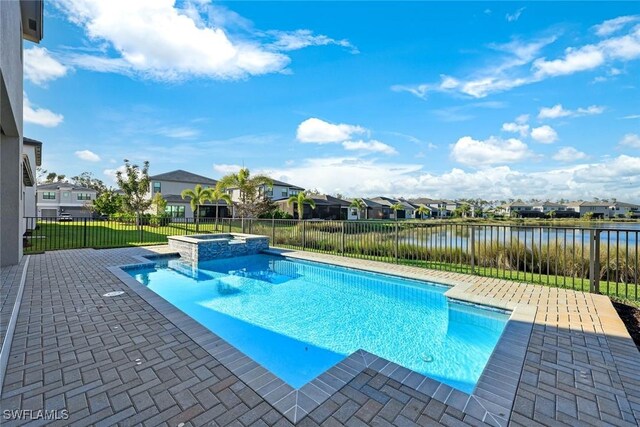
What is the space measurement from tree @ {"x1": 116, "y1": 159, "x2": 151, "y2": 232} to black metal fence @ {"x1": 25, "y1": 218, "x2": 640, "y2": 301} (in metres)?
11.1

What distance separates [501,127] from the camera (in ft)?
57.5

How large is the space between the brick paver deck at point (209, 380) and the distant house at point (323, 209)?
94.6 ft

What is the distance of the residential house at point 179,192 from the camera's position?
3409 cm

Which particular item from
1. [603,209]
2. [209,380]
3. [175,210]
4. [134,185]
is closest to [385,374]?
[209,380]

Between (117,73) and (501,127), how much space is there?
68.0 feet

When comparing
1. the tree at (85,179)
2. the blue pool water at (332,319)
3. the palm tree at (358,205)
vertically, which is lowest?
the blue pool water at (332,319)

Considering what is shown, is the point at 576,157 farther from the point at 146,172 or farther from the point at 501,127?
the point at 146,172

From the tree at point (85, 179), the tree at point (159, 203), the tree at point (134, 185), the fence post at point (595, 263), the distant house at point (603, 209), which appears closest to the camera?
the fence post at point (595, 263)

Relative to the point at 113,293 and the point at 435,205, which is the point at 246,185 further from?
the point at 435,205

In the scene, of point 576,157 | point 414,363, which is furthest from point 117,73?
point 576,157

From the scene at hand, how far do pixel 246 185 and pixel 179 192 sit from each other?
18.9 metres

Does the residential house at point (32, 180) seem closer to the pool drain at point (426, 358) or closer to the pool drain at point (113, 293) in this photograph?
the pool drain at point (113, 293)

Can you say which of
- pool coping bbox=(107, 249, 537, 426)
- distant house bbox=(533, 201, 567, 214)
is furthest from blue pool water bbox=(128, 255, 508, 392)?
distant house bbox=(533, 201, 567, 214)

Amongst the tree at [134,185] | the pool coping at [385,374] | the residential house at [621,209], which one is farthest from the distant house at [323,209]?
the residential house at [621,209]
